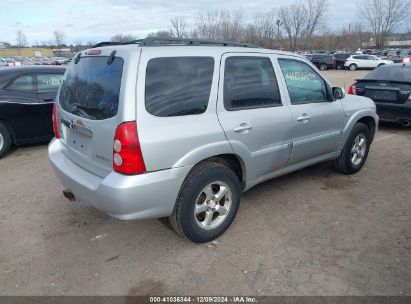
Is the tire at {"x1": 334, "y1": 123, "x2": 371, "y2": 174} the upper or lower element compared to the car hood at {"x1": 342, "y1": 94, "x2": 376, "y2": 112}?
lower

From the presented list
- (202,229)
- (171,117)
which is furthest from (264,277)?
(171,117)

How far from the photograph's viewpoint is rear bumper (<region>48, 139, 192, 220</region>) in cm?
281

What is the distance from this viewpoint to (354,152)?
206 inches

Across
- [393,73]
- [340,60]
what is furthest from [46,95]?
[340,60]

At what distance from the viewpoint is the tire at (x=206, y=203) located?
10.4 feet

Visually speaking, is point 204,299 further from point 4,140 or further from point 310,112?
point 4,140

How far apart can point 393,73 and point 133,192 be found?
7.26 meters

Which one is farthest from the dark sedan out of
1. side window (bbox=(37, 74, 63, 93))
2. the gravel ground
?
the gravel ground

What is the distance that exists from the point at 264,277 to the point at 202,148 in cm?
119

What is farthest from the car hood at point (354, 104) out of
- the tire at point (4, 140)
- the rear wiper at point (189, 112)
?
the tire at point (4, 140)

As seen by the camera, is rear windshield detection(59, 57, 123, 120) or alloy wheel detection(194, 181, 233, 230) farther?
alloy wheel detection(194, 181, 233, 230)

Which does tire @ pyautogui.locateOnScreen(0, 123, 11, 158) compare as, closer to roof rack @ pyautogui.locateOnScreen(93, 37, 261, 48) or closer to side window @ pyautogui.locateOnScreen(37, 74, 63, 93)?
side window @ pyautogui.locateOnScreen(37, 74, 63, 93)

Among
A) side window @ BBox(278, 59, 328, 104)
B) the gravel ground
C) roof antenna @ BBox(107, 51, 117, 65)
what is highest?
roof antenna @ BBox(107, 51, 117, 65)

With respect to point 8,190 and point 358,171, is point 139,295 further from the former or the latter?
point 358,171
